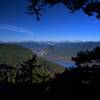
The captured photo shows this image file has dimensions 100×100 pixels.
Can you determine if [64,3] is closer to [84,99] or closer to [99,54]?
[99,54]

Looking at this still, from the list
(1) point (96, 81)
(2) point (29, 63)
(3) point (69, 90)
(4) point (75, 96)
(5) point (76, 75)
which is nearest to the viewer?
(4) point (75, 96)

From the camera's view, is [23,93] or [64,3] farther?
[23,93]

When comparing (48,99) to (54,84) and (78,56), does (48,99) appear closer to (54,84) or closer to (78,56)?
(54,84)

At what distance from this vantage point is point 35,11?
399 inches

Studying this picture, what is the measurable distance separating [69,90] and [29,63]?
116 feet

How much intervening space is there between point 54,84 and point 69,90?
147 cm

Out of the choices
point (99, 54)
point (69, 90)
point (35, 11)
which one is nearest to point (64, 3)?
point (35, 11)

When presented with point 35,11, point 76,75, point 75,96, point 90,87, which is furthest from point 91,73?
point 35,11

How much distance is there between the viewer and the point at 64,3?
10.7 metres

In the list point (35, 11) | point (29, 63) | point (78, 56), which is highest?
point (35, 11)

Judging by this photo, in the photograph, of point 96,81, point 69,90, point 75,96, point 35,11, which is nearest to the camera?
point 35,11

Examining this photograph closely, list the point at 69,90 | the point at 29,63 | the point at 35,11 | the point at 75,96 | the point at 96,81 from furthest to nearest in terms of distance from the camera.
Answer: the point at 29,63
the point at 96,81
the point at 69,90
the point at 75,96
the point at 35,11

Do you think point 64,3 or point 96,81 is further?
point 96,81

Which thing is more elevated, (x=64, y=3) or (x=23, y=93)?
(x=64, y=3)
